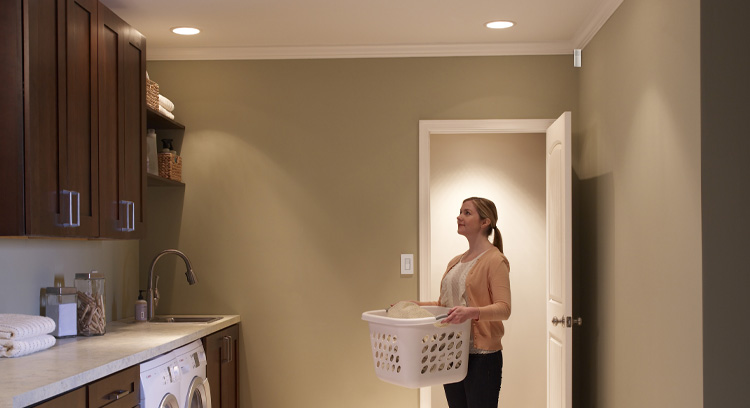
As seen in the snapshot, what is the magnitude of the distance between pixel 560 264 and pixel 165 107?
2.28 metres

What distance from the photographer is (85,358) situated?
259 centimetres

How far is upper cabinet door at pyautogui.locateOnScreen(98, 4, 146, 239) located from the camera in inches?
123

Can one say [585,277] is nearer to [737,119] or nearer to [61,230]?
[737,119]

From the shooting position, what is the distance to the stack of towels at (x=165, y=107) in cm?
404

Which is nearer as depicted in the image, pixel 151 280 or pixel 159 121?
pixel 151 280

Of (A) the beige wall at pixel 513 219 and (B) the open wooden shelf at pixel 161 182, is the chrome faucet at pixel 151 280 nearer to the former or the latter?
(B) the open wooden shelf at pixel 161 182

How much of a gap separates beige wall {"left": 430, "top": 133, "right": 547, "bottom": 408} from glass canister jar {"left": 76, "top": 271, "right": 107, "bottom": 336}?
248cm

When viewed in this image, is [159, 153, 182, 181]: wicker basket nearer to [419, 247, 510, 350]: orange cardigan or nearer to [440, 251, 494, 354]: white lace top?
[440, 251, 494, 354]: white lace top

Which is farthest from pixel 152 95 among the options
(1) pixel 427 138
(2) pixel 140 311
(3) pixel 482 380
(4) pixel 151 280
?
(3) pixel 482 380

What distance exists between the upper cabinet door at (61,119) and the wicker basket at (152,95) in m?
0.74

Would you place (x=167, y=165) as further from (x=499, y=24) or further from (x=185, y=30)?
(x=499, y=24)

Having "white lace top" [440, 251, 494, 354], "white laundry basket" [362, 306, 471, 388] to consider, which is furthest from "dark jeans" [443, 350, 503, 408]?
"white lace top" [440, 251, 494, 354]

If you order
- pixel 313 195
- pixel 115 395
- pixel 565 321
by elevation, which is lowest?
pixel 115 395

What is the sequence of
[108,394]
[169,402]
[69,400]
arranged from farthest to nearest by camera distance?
[169,402], [108,394], [69,400]
